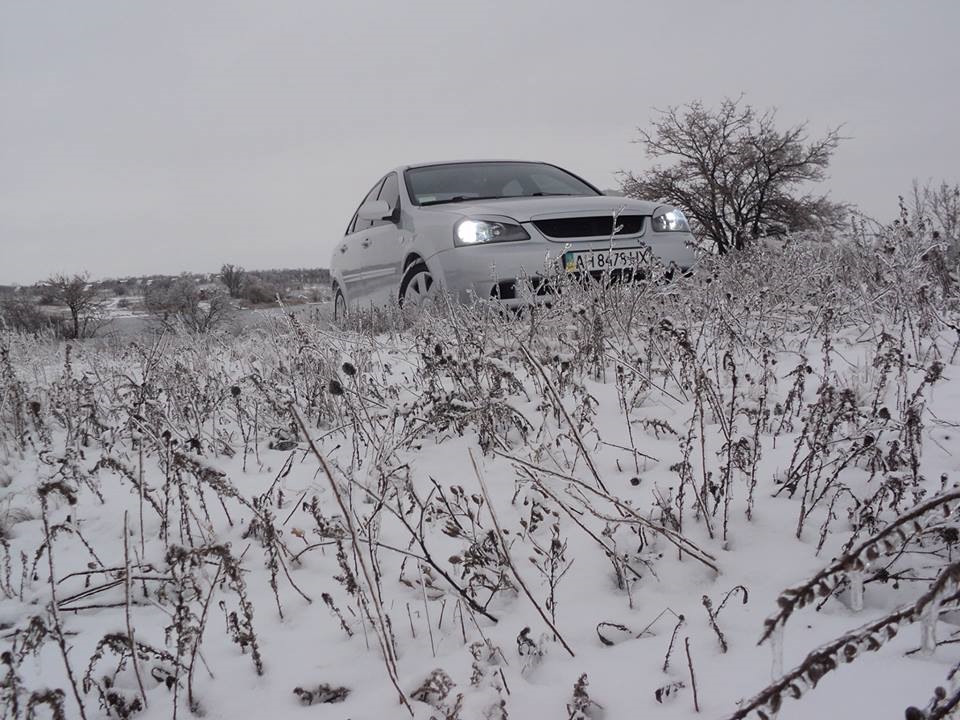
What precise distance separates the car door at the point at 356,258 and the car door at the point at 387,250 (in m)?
0.13

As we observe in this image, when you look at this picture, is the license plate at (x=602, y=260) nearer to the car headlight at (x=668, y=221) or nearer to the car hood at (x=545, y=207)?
the car hood at (x=545, y=207)

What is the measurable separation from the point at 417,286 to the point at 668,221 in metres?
2.36

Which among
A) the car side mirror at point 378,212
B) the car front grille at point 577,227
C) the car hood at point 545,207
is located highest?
the car side mirror at point 378,212

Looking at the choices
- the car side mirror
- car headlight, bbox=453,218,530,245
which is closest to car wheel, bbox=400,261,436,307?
car headlight, bbox=453,218,530,245

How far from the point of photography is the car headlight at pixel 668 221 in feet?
17.9

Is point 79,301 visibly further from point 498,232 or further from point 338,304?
point 498,232

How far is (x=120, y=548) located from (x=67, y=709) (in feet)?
2.81

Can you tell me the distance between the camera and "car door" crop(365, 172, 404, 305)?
6.20 m

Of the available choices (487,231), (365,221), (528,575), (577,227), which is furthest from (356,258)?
(528,575)

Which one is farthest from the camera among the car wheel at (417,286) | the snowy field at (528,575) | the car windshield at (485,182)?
the car windshield at (485,182)

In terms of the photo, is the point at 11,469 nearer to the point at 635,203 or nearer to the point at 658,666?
the point at 658,666

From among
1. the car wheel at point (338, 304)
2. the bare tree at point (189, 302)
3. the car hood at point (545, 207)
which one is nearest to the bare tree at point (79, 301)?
the bare tree at point (189, 302)

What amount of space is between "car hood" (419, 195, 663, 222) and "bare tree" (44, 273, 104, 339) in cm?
1341

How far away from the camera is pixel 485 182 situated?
633cm
